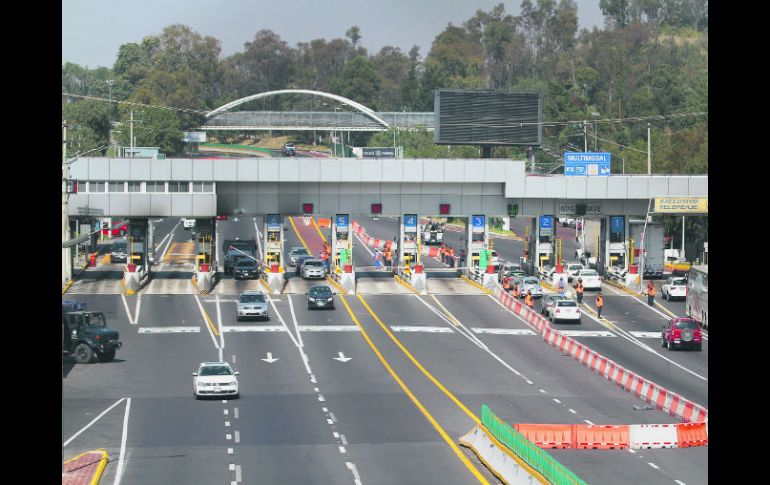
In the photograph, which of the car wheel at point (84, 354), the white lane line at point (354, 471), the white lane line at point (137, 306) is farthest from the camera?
the white lane line at point (137, 306)

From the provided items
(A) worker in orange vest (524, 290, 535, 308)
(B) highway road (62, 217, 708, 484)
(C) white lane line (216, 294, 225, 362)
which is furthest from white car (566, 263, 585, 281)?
(C) white lane line (216, 294, 225, 362)

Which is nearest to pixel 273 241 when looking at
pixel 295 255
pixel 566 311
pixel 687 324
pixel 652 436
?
pixel 295 255

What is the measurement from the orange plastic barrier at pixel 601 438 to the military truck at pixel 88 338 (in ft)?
87.5

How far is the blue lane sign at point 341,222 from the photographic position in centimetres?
9775

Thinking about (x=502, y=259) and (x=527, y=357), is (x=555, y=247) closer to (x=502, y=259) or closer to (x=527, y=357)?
(x=502, y=259)

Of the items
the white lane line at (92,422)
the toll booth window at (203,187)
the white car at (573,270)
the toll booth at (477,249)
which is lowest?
the white lane line at (92,422)

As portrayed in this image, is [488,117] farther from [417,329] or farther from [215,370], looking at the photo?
[215,370]

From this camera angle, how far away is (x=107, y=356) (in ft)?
208

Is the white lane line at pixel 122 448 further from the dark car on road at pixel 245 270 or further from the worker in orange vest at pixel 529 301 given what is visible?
the dark car on road at pixel 245 270

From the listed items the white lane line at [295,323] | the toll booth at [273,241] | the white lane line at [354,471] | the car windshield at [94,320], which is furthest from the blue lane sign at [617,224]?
the white lane line at [354,471]

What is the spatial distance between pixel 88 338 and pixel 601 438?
28095 mm

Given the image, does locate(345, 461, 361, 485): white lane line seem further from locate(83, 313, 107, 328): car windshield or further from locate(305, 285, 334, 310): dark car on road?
locate(305, 285, 334, 310): dark car on road
